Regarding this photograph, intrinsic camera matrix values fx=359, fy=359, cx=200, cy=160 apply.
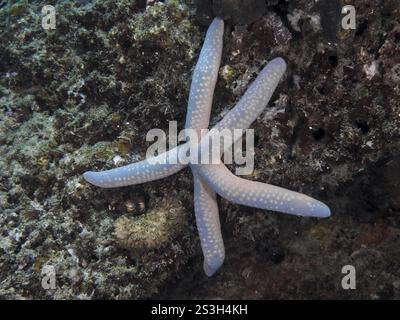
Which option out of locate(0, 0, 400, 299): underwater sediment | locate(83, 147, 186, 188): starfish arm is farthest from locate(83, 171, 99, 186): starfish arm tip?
locate(0, 0, 400, 299): underwater sediment

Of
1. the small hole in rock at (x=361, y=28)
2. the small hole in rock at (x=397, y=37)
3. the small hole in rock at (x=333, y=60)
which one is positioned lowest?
the small hole in rock at (x=333, y=60)

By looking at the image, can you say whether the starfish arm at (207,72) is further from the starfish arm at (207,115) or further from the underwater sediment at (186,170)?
the underwater sediment at (186,170)

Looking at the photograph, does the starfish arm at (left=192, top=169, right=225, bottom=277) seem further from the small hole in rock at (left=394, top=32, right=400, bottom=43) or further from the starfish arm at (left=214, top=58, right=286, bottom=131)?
the small hole in rock at (left=394, top=32, right=400, bottom=43)

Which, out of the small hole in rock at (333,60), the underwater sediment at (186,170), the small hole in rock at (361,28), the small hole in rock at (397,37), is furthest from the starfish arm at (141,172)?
the small hole in rock at (397,37)

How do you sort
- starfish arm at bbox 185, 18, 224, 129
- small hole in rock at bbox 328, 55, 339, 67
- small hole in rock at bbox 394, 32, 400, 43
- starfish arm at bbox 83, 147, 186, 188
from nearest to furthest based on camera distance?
small hole in rock at bbox 394, 32, 400, 43 → small hole in rock at bbox 328, 55, 339, 67 → starfish arm at bbox 185, 18, 224, 129 → starfish arm at bbox 83, 147, 186, 188

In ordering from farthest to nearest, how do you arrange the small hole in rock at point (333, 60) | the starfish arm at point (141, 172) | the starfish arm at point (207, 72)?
1. the starfish arm at point (141, 172)
2. the starfish arm at point (207, 72)
3. the small hole in rock at point (333, 60)

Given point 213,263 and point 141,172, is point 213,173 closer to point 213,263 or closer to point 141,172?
point 141,172
